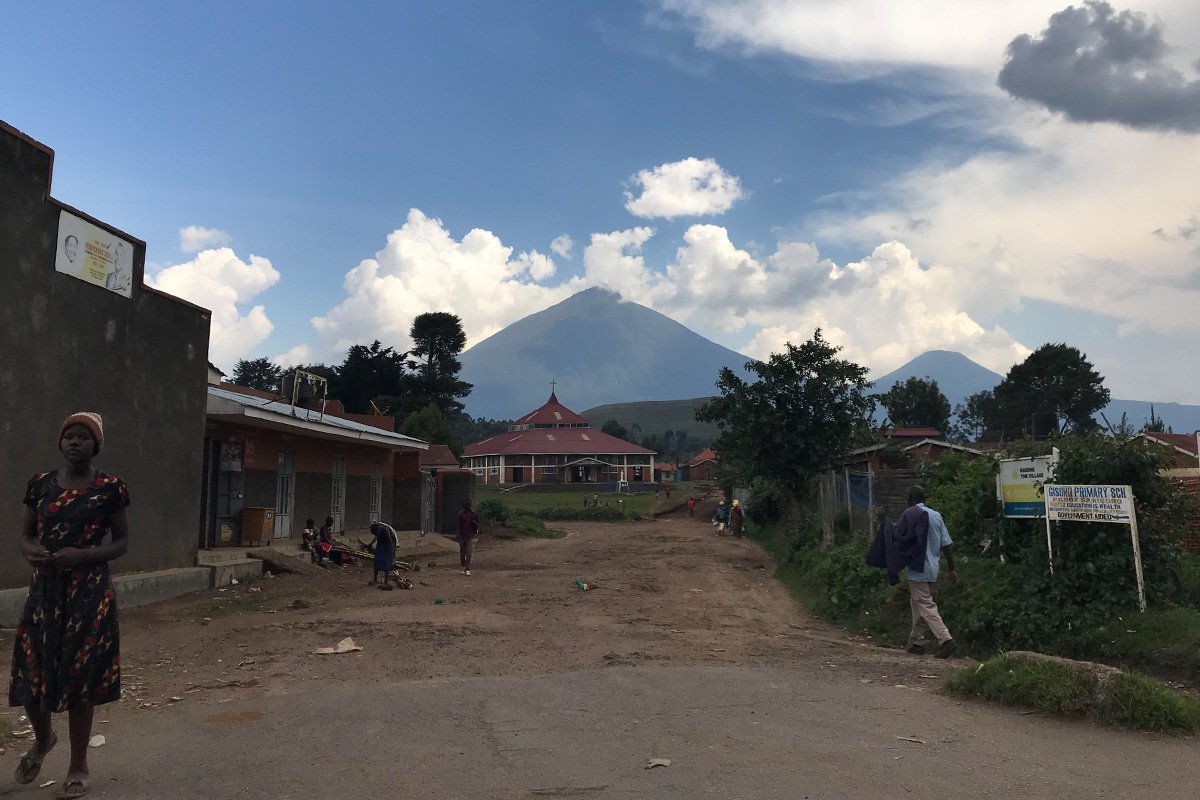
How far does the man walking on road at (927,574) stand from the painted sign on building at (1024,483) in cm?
130

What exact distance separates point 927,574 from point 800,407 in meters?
11.6

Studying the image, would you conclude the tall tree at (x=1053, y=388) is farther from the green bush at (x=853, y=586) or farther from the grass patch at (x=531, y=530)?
the green bush at (x=853, y=586)

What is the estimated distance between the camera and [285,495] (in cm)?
1791

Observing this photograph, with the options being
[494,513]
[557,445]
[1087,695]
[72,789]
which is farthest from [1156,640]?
[557,445]

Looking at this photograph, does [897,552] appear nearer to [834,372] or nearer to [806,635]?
[806,635]

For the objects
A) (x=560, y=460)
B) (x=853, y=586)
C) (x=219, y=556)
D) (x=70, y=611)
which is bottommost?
(x=853, y=586)

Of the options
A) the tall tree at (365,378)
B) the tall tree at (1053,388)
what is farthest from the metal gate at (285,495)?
the tall tree at (1053,388)

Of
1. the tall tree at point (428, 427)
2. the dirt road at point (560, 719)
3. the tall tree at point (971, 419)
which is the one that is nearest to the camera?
the dirt road at point (560, 719)

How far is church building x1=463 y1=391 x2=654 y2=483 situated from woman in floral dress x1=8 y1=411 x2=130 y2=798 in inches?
2802

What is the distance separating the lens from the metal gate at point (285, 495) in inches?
687

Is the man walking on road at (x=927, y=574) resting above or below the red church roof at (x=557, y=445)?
below

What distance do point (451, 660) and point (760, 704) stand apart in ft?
9.91

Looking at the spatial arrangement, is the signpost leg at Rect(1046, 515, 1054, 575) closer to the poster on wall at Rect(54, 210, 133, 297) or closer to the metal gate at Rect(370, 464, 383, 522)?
the poster on wall at Rect(54, 210, 133, 297)

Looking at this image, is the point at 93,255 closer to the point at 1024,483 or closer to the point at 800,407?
the point at 1024,483
